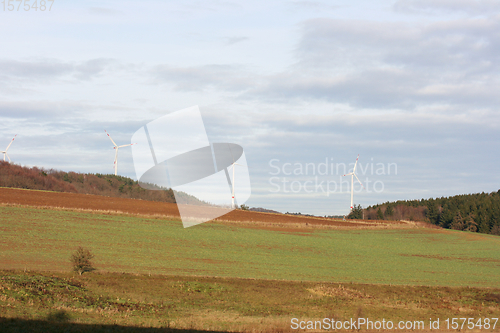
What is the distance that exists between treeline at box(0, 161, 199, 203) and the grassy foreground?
57.5m

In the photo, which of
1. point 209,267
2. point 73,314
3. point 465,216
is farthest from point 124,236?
point 465,216

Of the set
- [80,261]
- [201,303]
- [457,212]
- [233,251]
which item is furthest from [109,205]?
[457,212]

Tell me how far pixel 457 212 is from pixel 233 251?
10335cm

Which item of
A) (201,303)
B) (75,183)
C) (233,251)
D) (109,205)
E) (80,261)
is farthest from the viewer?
(75,183)

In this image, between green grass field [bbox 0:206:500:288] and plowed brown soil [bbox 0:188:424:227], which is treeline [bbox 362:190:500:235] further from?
green grass field [bbox 0:206:500:288]

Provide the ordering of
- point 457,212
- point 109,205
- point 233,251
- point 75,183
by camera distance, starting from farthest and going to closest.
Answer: point 457,212 < point 75,183 < point 109,205 < point 233,251

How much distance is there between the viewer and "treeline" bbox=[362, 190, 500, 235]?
11219 centimetres

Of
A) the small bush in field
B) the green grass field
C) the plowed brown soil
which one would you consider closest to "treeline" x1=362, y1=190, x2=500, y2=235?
the plowed brown soil

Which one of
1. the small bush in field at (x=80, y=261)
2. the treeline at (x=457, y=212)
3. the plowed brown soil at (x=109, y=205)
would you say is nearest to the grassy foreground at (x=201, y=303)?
the small bush in field at (x=80, y=261)

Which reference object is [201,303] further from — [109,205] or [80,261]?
[109,205]

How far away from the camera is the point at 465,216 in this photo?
119m

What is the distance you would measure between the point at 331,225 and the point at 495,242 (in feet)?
75.3

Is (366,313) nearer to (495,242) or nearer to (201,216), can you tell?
(201,216)

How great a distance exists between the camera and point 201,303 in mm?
21438
